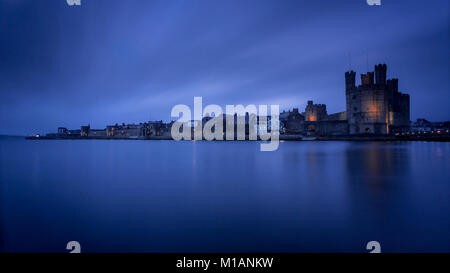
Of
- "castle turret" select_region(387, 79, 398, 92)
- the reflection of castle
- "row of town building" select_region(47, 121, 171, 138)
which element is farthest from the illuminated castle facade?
"row of town building" select_region(47, 121, 171, 138)

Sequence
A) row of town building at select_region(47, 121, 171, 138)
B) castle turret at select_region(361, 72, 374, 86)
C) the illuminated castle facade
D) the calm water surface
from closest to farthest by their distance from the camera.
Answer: the calm water surface
the illuminated castle facade
castle turret at select_region(361, 72, 374, 86)
row of town building at select_region(47, 121, 171, 138)

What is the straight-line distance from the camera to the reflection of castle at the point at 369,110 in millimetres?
49281

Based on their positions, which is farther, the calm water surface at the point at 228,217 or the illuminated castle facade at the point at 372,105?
the illuminated castle facade at the point at 372,105

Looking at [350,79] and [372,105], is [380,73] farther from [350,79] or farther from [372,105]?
[372,105]

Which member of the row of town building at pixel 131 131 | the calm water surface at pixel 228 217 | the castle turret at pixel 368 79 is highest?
the castle turret at pixel 368 79

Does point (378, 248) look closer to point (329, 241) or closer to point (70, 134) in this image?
point (329, 241)

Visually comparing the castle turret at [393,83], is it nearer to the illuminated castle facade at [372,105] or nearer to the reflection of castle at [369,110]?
the reflection of castle at [369,110]

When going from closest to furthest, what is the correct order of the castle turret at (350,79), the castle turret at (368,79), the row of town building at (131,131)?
the castle turret at (368,79) < the castle turret at (350,79) < the row of town building at (131,131)

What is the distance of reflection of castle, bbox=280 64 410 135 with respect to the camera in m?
49.3

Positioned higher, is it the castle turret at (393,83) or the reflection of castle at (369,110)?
the castle turret at (393,83)

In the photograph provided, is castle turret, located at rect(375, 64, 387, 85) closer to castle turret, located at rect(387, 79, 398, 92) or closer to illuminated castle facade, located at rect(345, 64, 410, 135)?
illuminated castle facade, located at rect(345, 64, 410, 135)

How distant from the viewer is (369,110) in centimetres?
4962

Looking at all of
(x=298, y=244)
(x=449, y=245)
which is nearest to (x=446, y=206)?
(x=449, y=245)

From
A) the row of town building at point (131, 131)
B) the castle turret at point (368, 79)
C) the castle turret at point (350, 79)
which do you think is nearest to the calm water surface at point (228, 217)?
the castle turret at point (368, 79)
